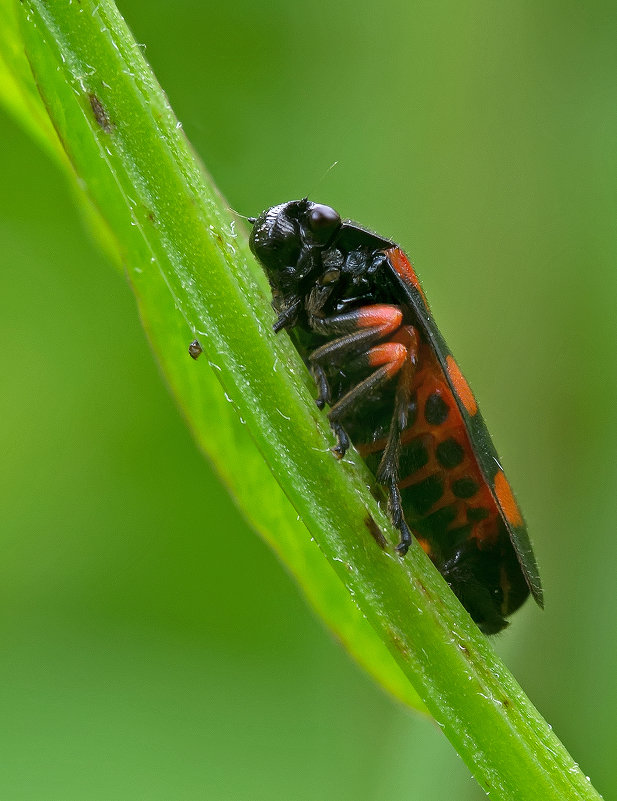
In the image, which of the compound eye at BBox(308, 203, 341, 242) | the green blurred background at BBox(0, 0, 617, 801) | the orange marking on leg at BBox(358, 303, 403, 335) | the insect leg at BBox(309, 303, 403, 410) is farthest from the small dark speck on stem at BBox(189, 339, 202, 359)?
the green blurred background at BBox(0, 0, 617, 801)

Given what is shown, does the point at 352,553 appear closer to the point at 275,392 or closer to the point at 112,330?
the point at 275,392

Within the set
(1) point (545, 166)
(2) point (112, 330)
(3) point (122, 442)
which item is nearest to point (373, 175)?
(1) point (545, 166)

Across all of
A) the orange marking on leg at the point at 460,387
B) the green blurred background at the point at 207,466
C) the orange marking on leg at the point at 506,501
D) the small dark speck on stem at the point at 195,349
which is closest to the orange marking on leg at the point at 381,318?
the orange marking on leg at the point at 460,387

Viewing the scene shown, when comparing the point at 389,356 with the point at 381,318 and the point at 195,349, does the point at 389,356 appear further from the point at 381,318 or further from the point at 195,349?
the point at 195,349

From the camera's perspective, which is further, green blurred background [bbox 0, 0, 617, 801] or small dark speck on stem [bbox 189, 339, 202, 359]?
green blurred background [bbox 0, 0, 617, 801]

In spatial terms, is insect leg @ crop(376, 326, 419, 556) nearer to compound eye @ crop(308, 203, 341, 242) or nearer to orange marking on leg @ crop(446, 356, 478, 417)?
orange marking on leg @ crop(446, 356, 478, 417)
